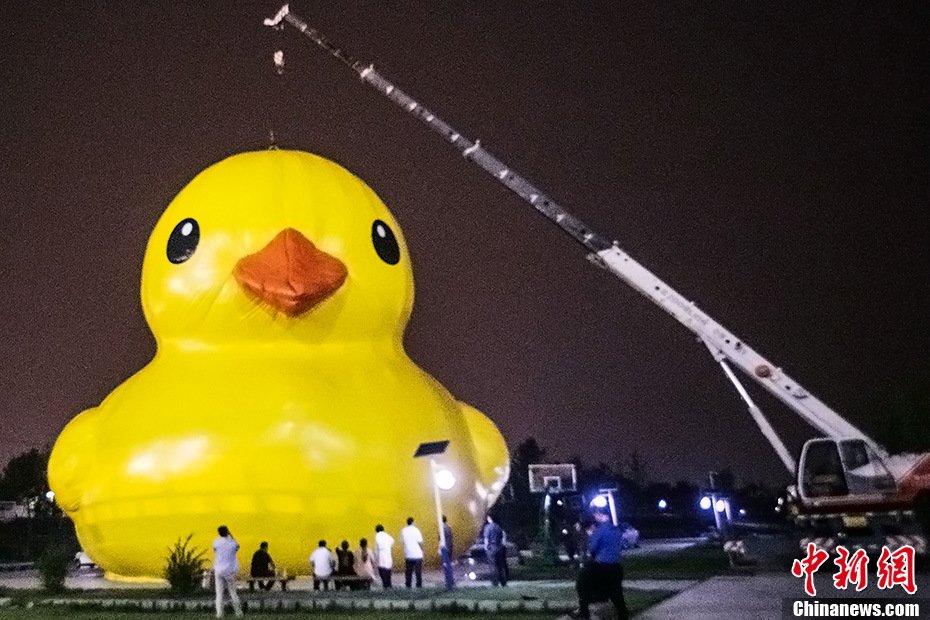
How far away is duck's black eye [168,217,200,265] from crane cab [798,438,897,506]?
10.1 m

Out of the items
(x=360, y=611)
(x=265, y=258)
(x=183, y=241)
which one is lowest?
(x=360, y=611)

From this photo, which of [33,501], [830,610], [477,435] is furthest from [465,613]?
[33,501]

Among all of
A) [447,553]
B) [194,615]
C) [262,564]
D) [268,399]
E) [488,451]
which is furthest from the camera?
[488,451]

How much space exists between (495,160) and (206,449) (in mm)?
9458

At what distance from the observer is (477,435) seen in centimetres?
1880

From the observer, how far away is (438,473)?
55.1ft

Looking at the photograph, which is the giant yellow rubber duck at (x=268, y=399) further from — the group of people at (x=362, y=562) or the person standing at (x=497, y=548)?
the person standing at (x=497, y=548)

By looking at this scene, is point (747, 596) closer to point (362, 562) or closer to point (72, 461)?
point (362, 562)

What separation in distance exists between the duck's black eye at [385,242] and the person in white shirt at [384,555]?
4.20 m

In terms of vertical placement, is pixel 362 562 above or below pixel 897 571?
above

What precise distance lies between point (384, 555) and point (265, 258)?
4241mm

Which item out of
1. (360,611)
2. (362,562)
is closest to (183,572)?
(362,562)

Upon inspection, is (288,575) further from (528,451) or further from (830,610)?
(528,451)

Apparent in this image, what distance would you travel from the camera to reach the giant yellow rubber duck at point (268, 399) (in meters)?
15.9
